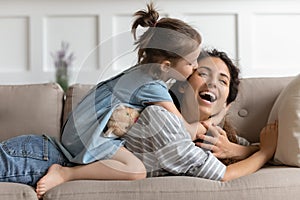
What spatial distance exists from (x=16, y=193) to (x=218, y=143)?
738mm

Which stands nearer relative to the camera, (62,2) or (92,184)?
(92,184)

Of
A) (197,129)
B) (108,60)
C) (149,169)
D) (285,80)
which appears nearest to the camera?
(149,169)

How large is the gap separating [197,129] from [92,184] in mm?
455

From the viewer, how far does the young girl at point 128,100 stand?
70.9 inches

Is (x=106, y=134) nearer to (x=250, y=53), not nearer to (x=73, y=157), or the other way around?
(x=73, y=157)

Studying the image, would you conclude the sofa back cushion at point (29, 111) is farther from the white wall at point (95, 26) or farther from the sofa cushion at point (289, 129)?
the white wall at point (95, 26)

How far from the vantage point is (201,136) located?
1977 mm

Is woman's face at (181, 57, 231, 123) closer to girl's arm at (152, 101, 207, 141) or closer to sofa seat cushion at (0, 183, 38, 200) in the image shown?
girl's arm at (152, 101, 207, 141)

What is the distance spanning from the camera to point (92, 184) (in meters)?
1.71

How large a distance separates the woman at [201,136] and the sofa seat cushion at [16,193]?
35 centimetres

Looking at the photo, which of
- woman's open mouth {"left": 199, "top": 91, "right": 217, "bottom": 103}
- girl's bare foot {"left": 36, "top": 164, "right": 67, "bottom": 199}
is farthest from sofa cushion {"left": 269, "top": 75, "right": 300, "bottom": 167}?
girl's bare foot {"left": 36, "top": 164, "right": 67, "bottom": 199}

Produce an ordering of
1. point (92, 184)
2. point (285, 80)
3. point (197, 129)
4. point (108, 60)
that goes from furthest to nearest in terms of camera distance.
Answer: point (108, 60), point (285, 80), point (197, 129), point (92, 184)

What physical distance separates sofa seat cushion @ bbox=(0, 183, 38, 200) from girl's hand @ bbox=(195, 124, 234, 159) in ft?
2.08

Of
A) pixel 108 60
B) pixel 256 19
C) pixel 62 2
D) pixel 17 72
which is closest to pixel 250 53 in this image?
pixel 256 19
